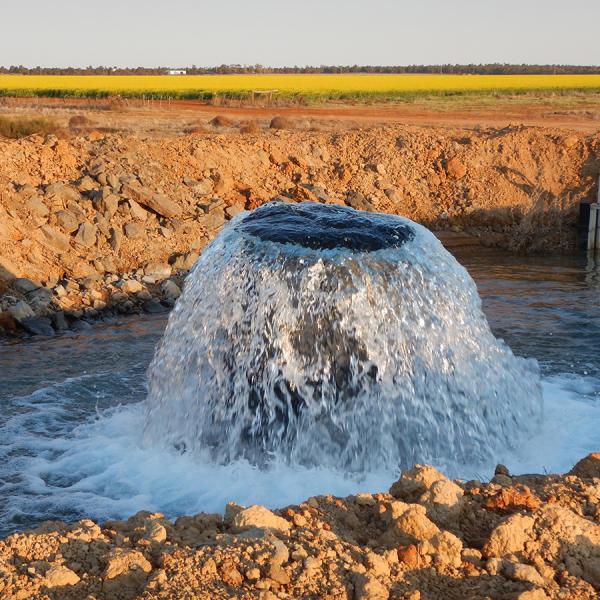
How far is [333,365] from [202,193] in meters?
10.9

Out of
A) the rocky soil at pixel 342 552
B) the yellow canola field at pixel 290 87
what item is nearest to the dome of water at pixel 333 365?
the rocky soil at pixel 342 552

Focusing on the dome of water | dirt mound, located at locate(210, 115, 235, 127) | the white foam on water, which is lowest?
the white foam on water

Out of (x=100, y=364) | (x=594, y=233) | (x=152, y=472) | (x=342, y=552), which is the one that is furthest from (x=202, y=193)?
(x=342, y=552)

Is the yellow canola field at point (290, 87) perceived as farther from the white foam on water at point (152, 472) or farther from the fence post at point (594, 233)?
the white foam on water at point (152, 472)

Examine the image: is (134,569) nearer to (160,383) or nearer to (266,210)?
(160,383)

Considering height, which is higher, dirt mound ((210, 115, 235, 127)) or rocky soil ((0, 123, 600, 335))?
dirt mound ((210, 115, 235, 127))

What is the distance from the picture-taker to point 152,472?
321 inches

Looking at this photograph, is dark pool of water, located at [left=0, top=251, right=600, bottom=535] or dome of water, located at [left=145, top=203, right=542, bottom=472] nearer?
dark pool of water, located at [left=0, top=251, right=600, bottom=535]

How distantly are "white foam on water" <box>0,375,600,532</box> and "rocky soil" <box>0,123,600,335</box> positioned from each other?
4.84m

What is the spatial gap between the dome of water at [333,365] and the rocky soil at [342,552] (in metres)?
2.93

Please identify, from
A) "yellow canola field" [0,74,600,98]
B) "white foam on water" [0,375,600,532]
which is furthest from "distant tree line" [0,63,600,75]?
"white foam on water" [0,375,600,532]

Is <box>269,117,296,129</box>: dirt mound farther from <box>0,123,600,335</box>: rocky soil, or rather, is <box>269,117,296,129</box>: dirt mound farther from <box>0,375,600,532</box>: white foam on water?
<box>0,375,600,532</box>: white foam on water

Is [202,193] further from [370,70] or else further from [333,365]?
[370,70]

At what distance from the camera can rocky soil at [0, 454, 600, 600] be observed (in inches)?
173
